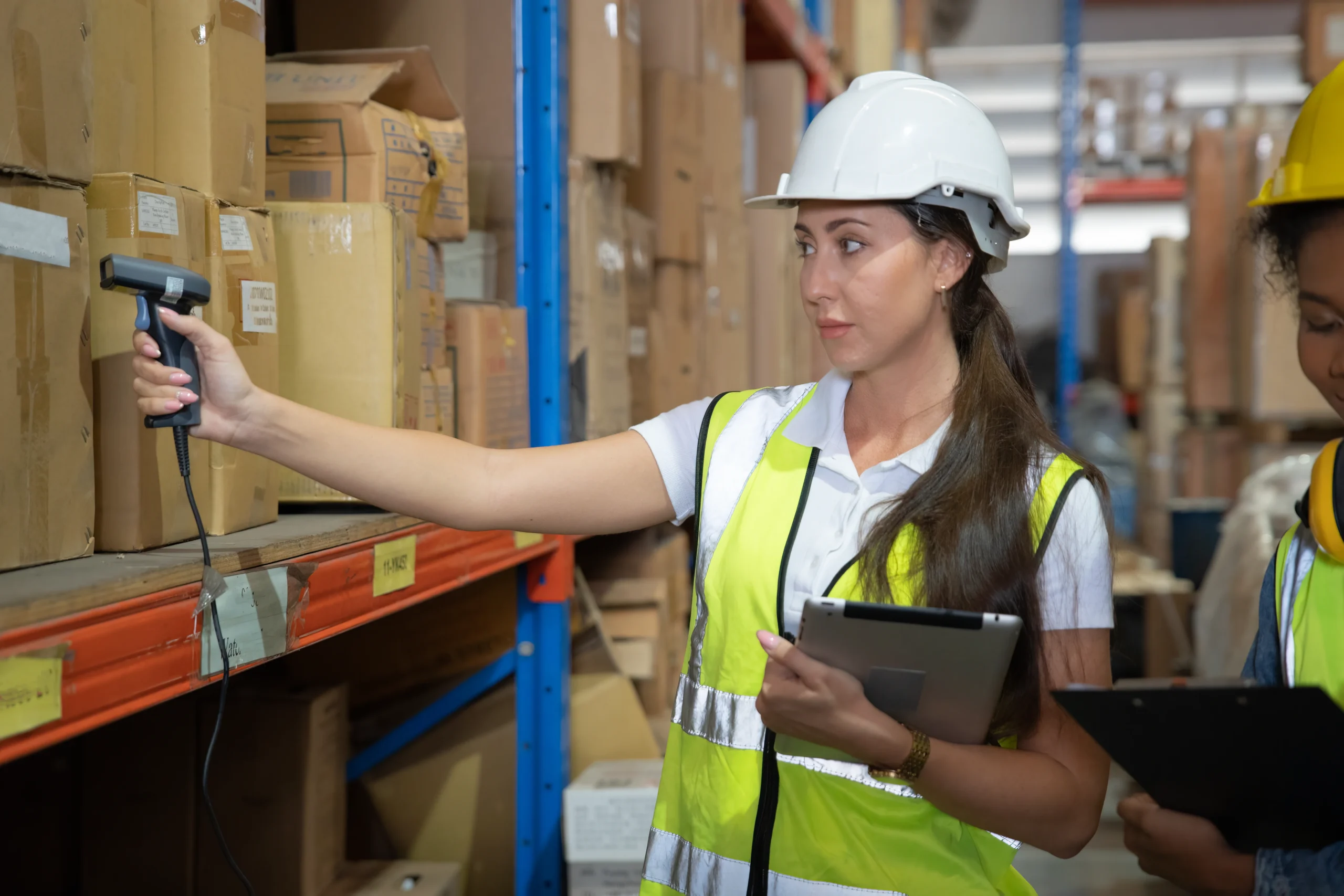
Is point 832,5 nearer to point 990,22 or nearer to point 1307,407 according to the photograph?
point 1307,407

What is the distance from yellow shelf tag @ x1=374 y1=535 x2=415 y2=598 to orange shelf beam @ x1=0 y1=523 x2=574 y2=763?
1 centimetres

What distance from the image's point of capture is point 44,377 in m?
1.10

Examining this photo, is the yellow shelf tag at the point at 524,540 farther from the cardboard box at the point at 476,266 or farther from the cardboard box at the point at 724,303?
the cardboard box at the point at 724,303

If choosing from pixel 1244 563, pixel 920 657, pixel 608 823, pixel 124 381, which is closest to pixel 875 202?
pixel 920 657

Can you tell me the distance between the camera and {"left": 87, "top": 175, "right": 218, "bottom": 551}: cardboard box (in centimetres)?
118

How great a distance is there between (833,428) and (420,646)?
4.43ft

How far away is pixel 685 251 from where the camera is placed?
Answer: 317 cm

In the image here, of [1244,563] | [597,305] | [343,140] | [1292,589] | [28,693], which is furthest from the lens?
[1244,563]

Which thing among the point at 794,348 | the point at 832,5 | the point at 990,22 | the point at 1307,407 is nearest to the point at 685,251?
the point at 794,348

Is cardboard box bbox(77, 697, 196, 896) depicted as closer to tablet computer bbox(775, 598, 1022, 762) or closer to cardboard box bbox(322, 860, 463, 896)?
cardboard box bbox(322, 860, 463, 896)

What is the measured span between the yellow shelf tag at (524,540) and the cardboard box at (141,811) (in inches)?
23.9

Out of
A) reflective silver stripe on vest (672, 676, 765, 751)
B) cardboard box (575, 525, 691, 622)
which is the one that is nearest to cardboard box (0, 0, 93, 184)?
reflective silver stripe on vest (672, 676, 765, 751)

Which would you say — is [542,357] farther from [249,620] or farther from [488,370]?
[249,620]

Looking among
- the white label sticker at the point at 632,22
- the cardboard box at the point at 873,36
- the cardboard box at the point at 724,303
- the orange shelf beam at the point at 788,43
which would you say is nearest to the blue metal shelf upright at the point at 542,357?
the white label sticker at the point at 632,22
